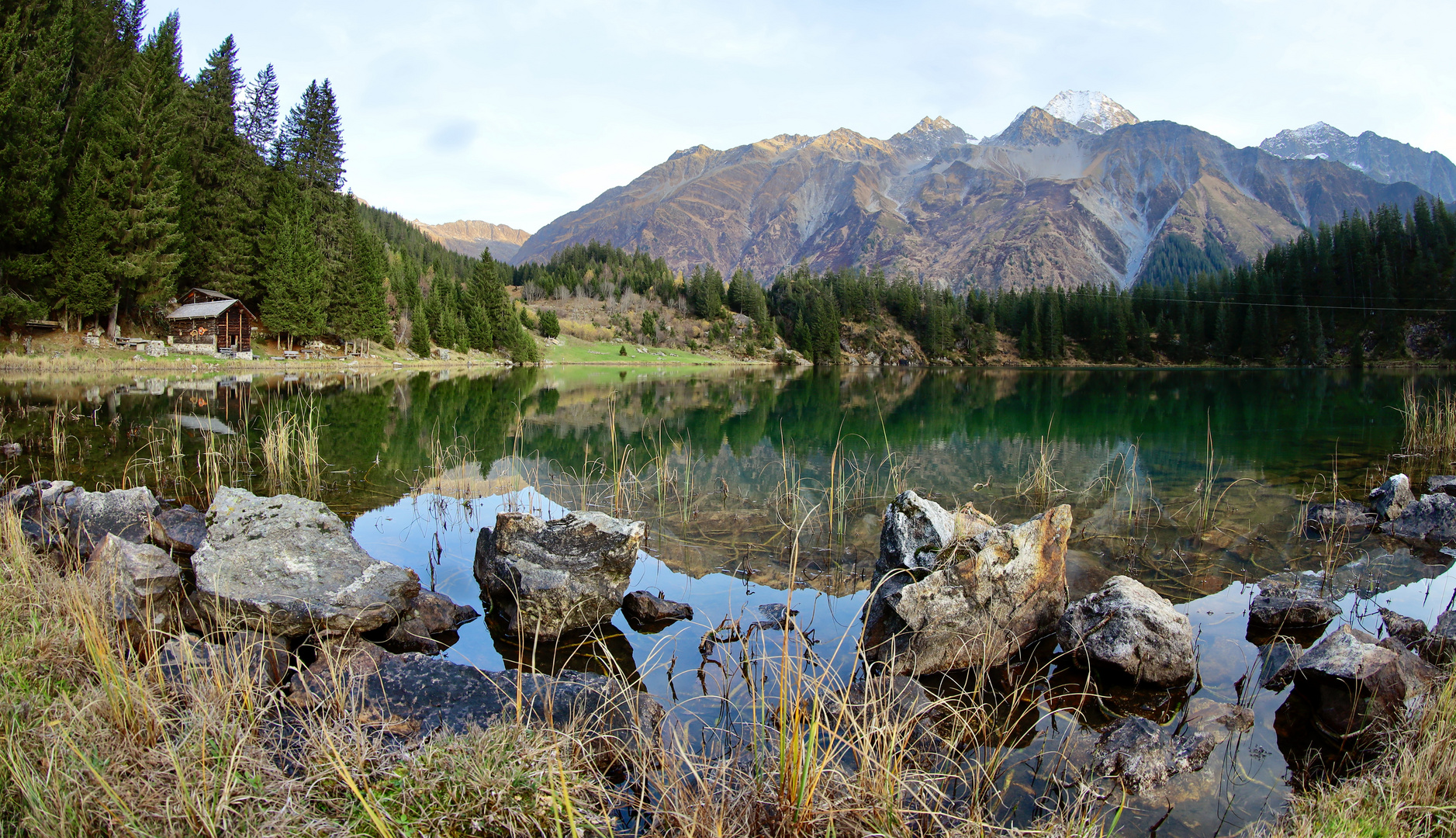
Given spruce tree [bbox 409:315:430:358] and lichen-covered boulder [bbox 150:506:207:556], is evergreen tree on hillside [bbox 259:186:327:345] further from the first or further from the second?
lichen-covered boulder [bbox 150:506:207:556]

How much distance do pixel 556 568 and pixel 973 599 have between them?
12.8ft

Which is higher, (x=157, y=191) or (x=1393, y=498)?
(x=157, y=191)

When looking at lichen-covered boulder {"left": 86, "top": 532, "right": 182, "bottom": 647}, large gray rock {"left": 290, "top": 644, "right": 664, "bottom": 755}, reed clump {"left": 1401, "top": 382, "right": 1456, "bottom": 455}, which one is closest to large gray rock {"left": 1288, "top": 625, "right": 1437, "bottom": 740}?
large gray rock {"left": 290, "top": 644, "right": 664, "bottom": 755}

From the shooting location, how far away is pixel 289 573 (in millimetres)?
5836

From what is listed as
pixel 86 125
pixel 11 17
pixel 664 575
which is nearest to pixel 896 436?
pixel 664 575

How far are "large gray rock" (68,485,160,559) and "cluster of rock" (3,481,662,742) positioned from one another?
0.06 ft

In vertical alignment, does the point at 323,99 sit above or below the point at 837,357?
above

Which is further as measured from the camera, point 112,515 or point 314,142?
point 314,142

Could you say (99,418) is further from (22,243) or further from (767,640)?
(22,243)

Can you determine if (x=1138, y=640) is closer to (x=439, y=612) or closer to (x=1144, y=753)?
(x=1144, y=753)

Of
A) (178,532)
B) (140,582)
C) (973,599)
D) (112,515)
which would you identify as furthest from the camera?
(178,532)

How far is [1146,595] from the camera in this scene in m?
5.71

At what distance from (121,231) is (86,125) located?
6920 millimetres

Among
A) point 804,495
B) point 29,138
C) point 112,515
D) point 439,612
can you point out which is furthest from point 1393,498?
point 29,138
